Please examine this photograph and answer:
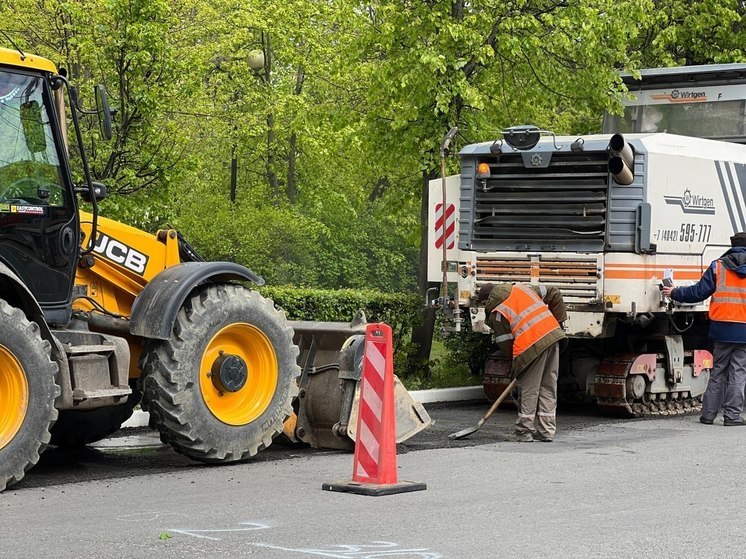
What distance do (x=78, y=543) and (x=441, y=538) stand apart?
6.45 ft

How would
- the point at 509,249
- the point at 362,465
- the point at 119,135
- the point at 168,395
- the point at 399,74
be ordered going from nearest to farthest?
the point at 362,465, the point at 168,395, the point at 509,249, the point at 119,135, the point at 399,74

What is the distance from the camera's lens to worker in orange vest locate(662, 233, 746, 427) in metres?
13.1

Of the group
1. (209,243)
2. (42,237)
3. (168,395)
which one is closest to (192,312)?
(168,395)

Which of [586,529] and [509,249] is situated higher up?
[509,249]

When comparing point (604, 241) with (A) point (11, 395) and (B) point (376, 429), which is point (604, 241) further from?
(A) point (11, 395)

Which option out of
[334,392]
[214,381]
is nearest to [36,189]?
[214,381]

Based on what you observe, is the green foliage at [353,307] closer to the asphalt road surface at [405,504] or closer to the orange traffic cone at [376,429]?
the asphalt road surface at [405,504]

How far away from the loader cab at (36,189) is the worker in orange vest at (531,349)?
436 centimetres

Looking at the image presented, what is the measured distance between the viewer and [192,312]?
380 inches

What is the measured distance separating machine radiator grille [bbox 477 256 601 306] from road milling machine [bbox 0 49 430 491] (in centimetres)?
321

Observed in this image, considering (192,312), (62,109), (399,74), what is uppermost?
(399,74)

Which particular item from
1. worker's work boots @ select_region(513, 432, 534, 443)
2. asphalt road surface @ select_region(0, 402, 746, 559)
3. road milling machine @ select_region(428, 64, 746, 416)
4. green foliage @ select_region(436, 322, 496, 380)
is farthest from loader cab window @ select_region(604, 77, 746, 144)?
worker's work boots @ select_region(513, 432, 534, 443)

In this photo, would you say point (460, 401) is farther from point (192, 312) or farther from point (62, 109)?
point (62, 109)

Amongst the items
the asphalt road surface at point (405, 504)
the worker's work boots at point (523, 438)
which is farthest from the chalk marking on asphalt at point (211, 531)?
the worker's work boots at point (523, 438)
